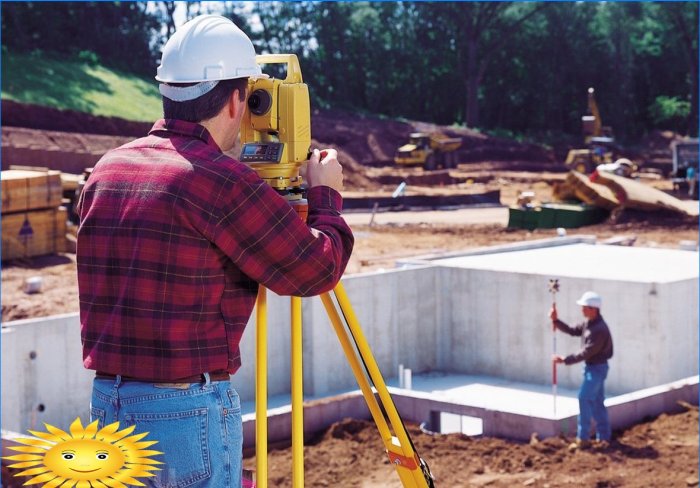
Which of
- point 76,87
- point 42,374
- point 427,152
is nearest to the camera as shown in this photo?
point 42,374

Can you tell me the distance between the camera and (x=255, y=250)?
7.08ft

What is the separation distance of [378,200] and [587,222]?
19.3 feet

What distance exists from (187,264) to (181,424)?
0.32 m

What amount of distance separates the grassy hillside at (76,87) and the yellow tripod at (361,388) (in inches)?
1201

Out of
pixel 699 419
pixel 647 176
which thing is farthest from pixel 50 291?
pixel 647 176

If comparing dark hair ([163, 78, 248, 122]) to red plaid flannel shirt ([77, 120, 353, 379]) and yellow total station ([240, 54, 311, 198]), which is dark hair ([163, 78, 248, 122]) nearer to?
red plaid flannel shirt ([77, 120, 353, 379])

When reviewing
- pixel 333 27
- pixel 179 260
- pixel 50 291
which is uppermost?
pixel 333 27

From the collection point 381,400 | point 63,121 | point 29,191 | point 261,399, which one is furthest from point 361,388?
point 63,121

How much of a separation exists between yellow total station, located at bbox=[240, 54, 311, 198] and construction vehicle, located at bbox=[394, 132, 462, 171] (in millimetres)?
33958

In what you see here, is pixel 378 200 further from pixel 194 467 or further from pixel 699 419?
pixel 194 467

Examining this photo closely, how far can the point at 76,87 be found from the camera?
35594 mm

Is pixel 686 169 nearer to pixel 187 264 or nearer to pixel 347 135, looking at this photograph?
pixel 347 135

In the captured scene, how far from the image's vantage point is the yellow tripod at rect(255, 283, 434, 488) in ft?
7.97

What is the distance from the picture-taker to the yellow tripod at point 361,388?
7.97 ft
